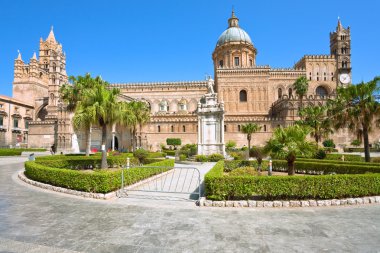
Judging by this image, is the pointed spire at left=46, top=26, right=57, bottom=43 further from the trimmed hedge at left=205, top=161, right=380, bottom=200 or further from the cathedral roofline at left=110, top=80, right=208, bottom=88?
the trimmed hedge at left=205, top=161, right=380, bottom=200

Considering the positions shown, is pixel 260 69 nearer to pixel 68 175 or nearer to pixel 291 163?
pixel 291 163

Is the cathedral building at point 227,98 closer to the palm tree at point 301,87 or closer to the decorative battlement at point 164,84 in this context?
the decorative battlement at point 164,84

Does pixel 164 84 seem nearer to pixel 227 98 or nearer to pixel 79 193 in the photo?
pixel 227 98

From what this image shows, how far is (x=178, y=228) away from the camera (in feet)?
21.1

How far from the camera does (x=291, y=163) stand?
1333 centimetres

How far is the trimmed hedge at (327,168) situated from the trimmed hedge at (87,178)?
10881 mm

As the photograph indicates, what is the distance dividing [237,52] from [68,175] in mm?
54727

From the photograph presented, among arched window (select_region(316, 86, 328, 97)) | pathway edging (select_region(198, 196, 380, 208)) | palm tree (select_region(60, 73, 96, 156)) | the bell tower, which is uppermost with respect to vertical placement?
the bell tower

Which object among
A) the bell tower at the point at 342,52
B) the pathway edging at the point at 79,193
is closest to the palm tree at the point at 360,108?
the pathway edging at the point at 79,193

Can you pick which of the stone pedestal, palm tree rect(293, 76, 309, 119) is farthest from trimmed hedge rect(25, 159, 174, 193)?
palm tree rect(293, 76, 309, 119)

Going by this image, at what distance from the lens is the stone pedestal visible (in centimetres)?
2464

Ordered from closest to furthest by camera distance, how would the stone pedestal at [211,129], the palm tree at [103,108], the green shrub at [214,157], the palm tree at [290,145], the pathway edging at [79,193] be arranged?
the pathway edging at [79,193], the palm tree at [290,145], the palm tree at [103,108], the green shrub at [214,157], the stone pedestal at [211,129]

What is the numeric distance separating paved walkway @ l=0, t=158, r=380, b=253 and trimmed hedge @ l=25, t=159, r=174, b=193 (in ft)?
3.66

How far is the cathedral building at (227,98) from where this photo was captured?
4869cm
